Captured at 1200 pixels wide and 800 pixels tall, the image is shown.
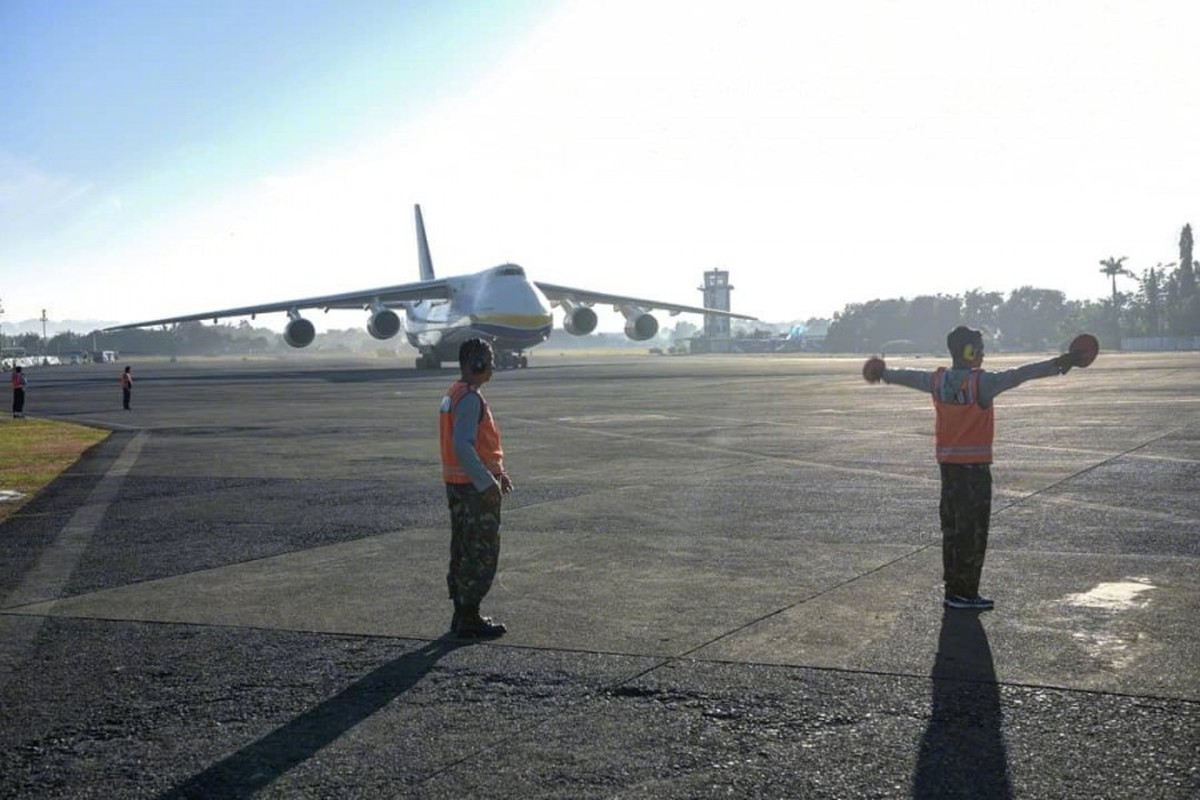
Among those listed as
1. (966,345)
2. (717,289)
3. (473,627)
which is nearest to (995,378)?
(966,345)

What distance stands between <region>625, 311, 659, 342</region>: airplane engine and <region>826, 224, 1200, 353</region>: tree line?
80.0m

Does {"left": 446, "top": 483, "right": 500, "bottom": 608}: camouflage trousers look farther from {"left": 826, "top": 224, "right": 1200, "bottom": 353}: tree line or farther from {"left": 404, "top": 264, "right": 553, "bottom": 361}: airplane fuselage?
{"left": 826, "top": 224, "right": 1200, "bottom": 353}: tree line

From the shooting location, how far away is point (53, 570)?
976cm

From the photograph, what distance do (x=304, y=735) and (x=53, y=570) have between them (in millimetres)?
5263

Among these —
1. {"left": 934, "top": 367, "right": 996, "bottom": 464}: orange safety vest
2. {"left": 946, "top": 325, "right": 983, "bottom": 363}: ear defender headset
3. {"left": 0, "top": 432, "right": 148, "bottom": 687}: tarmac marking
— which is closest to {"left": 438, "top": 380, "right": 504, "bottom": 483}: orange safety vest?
{"left": 0, "top": 432, "right": 148, "bottom": 687}: tarmac marking

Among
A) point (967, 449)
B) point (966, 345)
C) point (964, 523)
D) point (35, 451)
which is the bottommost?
point (35, 451)

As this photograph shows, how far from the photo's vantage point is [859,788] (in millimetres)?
→ 4695

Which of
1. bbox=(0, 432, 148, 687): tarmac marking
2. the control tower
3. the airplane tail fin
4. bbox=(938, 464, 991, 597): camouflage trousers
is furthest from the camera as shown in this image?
the control tower

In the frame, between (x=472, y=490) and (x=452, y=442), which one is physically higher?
(x=452, y=442)

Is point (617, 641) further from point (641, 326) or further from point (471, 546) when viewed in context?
point (641, 326)

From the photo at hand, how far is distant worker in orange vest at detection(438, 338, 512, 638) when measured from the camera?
23.9ft

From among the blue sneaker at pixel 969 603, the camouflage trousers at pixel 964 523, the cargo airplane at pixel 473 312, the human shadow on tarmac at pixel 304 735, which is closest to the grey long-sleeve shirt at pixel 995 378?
the camouflage trousers at pixel 964 523

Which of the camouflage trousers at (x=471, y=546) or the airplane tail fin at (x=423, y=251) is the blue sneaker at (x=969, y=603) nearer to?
the camouflage trousers at (x=471, y=546)

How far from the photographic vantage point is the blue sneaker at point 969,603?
766 centimetres
